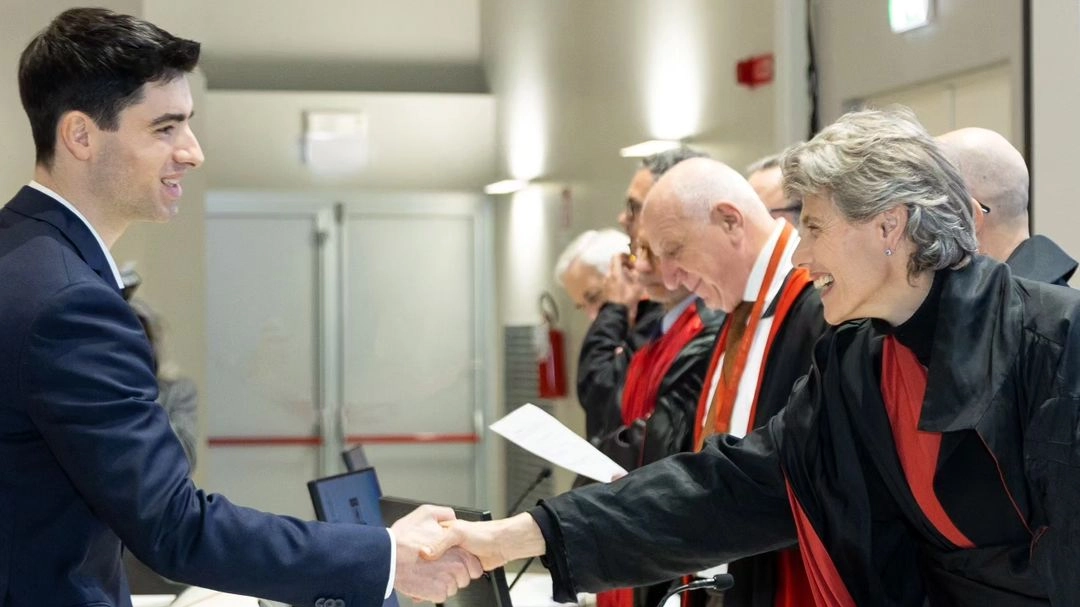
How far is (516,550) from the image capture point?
2518 millimetres

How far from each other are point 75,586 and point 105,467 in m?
0.16

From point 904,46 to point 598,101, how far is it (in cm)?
326

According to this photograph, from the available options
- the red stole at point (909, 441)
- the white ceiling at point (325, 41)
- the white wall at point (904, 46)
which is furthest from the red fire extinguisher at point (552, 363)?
the red stole at point (909, 441)

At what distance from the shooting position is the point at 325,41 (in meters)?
9.77

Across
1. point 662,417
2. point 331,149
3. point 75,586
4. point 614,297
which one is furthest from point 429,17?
point 75,586

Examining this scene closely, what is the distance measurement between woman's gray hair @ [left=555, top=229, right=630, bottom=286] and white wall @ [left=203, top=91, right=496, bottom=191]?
392 cm

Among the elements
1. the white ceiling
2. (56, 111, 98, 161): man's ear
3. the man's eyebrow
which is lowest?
(56, 111, 98, 161): man's ear

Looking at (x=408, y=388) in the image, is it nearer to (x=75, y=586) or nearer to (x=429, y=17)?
(x=429, y=17)

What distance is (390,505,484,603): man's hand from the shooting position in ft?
7.70

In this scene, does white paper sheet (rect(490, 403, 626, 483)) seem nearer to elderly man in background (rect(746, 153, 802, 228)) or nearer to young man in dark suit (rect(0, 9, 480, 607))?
young man in dark suit (rect(0, 9, 480, 607))

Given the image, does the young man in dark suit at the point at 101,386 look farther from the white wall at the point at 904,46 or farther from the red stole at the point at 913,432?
the white wall at the point at 904,46

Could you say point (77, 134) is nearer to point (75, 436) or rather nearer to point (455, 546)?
point (75, 436)

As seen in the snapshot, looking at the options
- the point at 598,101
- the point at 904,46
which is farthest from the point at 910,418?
the point at 598,101

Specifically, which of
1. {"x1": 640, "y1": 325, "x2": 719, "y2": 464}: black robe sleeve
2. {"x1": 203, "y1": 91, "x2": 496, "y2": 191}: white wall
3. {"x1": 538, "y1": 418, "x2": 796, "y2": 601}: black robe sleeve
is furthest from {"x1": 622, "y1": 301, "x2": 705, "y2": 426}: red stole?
{"x1": 203, "y1": 91, "x2": 496, "y2": 191}: white wall
